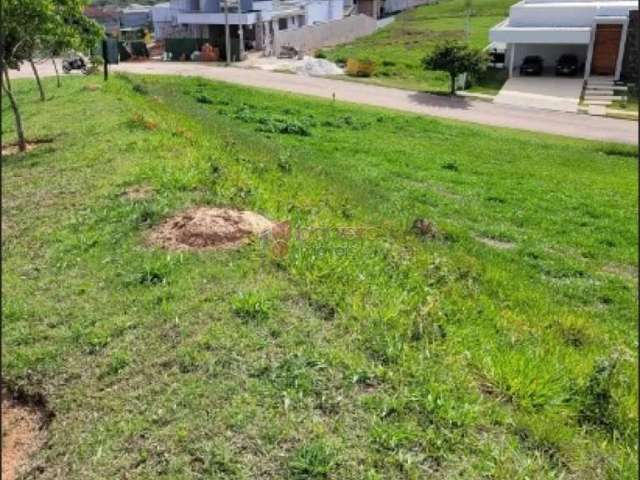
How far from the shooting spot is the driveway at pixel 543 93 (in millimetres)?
30031

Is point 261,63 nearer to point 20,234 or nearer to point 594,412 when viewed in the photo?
point 20,234

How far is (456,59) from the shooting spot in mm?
30953

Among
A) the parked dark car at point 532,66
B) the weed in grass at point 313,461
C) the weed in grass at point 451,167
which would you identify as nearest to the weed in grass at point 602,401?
the weed in grass at point 313,461

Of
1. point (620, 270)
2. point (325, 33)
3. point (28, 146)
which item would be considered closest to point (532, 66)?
point (325, 33)

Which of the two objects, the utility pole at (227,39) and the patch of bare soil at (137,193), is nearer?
the patch of bare soil at (137,193)

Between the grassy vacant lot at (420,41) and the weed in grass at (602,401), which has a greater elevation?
the grassy vacant lot at (420,41)

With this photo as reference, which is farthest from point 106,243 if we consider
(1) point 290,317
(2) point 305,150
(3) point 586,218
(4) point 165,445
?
(2) point 305,150

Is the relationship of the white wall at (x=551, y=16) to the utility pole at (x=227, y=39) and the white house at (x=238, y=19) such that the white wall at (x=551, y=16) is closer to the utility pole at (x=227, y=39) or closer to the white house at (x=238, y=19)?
the white house at (x=238, y=19)

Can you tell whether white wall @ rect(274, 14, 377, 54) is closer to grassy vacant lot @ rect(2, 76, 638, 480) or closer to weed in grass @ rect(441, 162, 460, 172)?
weed in grass @ rect(441, 162, 460, 172)

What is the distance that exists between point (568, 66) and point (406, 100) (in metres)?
11.8

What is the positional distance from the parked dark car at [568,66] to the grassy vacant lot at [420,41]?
10.5 feet

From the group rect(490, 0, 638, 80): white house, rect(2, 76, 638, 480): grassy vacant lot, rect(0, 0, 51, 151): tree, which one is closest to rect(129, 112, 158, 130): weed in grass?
rect(2, 76, 638, 480): grassy vacant lot

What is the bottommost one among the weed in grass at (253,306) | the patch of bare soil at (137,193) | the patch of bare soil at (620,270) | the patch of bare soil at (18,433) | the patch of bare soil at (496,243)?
the patch of bare soil at (620,270)

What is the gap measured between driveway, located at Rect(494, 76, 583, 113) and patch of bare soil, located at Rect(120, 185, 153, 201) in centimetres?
2448
